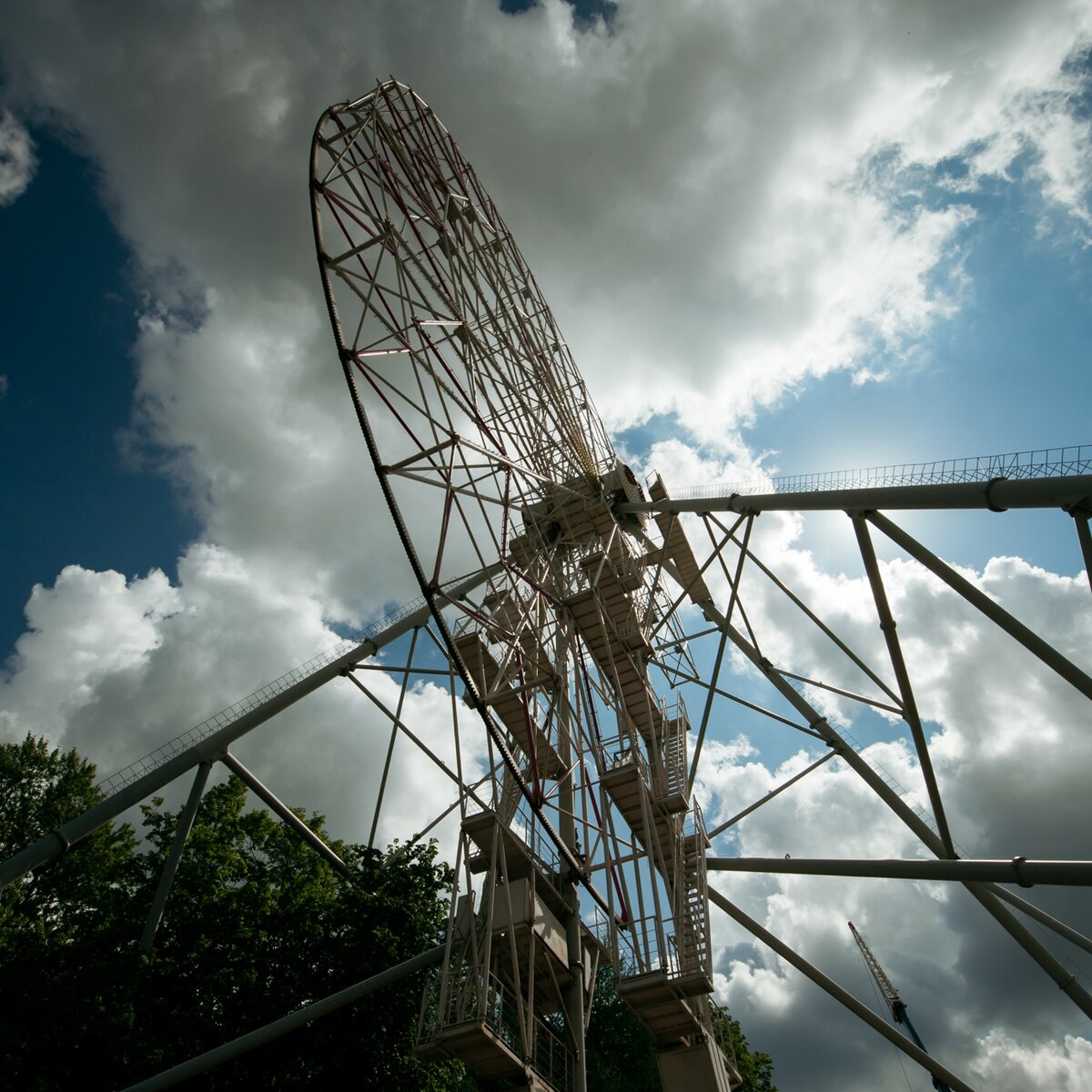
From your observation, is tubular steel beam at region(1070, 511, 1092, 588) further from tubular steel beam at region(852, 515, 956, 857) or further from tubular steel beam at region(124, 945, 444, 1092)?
tubular steel beam at region(124, 945, 444, 1092)

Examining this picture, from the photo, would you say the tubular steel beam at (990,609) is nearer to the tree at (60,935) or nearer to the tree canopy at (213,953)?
the tree canopy at (213,953)

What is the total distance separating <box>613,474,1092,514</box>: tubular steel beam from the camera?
921 cm

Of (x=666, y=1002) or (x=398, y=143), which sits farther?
(x=398, y=143)

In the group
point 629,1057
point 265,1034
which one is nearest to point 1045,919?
point 265,1034

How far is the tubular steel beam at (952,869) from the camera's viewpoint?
1066 centimetres

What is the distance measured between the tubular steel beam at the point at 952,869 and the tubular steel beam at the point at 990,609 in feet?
7.99

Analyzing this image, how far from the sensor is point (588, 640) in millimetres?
21266

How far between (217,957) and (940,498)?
17.0 metres

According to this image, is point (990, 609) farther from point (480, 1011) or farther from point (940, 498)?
point (480, 1011)

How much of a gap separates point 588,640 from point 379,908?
7783 mm

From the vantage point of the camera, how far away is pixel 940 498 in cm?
1099

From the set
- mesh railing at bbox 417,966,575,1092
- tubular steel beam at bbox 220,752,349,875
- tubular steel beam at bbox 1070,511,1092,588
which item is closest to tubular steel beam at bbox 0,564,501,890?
tubular steel beam at bbox 220,752,349,875

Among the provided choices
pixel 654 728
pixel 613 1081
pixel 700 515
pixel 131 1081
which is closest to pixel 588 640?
pixel 654 728

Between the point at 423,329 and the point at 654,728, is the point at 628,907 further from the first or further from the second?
the point at 423,329
